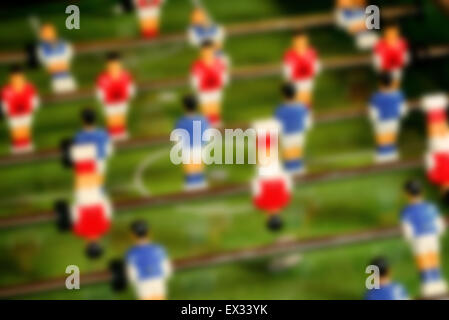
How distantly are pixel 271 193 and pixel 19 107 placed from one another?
224cm

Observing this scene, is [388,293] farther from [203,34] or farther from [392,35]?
[203,34]

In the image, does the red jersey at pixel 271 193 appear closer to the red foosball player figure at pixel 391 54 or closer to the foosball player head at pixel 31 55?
the red foosball player figure at pixel 391 54

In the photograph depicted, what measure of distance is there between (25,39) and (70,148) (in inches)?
109

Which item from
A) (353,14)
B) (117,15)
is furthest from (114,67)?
(353,14)

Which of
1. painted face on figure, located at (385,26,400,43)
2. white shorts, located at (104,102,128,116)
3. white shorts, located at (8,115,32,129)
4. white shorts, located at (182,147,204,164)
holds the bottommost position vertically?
white shorts, located at (182,147,204,164)

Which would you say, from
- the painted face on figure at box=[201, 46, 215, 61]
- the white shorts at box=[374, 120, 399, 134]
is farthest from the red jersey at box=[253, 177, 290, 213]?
the painted face on figure at box=[201, 46, 215, 61]

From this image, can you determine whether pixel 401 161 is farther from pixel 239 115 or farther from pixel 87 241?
pixel 87 241

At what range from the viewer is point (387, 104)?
7504 mm

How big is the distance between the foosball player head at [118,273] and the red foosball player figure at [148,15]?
3.13 m

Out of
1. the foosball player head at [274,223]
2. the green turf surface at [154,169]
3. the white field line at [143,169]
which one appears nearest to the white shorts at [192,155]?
the green turf surface at [154,169]

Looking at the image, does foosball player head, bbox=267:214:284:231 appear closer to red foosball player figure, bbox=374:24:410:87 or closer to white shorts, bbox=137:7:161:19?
red foosball player figure, bbox=374:24:410:87

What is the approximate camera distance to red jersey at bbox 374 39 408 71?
8.13m

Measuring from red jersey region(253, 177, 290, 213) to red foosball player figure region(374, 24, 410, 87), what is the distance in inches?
73.2
